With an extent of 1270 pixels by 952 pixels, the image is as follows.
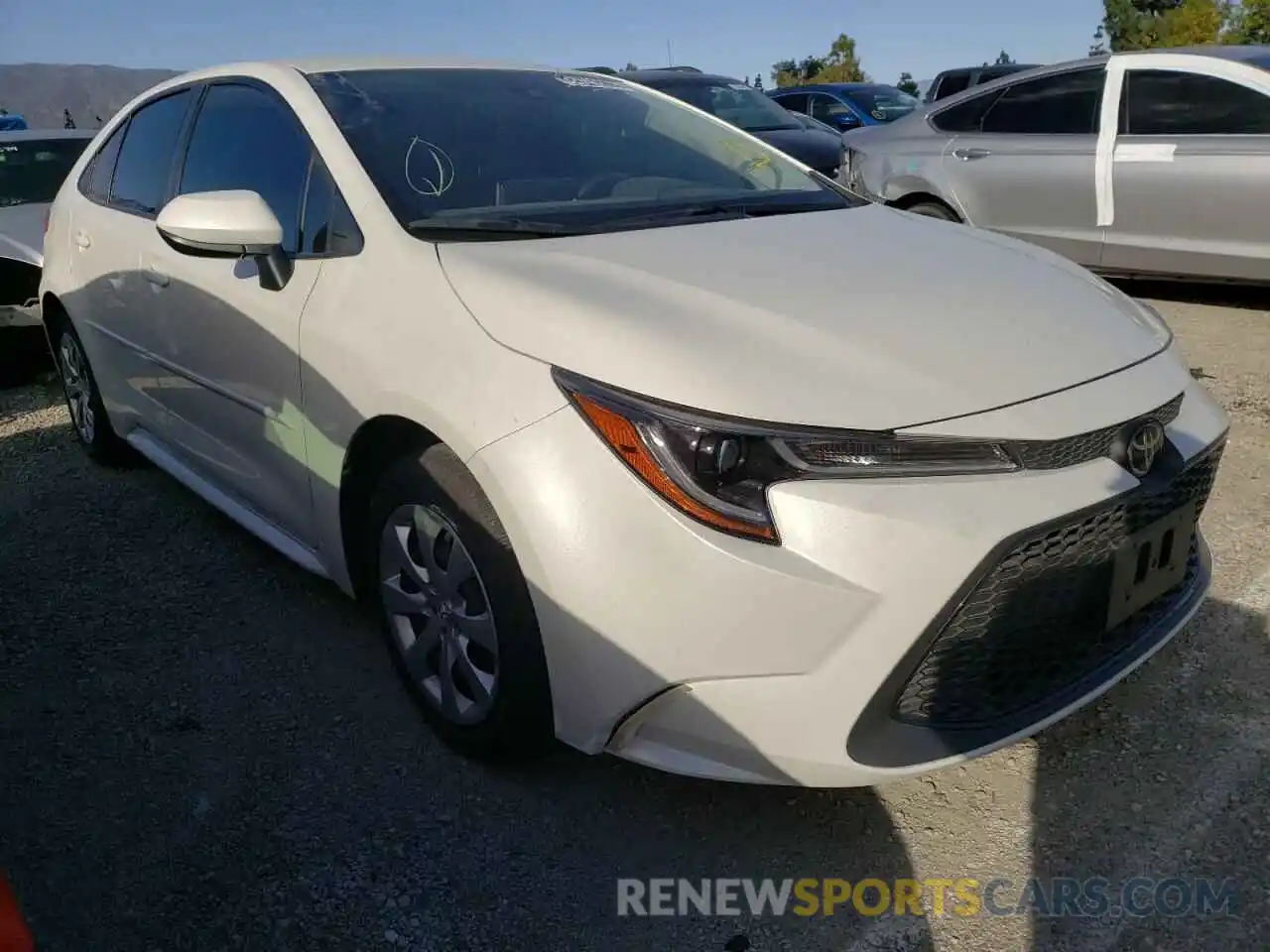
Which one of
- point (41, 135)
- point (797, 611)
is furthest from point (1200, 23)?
point (797, 611)

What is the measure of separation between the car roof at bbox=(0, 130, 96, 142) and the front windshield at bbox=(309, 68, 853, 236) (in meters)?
4.83

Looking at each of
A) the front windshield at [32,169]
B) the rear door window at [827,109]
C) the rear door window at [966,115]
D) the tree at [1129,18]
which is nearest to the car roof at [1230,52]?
the rear door window at [966,115]

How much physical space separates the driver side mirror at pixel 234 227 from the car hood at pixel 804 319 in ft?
1.64

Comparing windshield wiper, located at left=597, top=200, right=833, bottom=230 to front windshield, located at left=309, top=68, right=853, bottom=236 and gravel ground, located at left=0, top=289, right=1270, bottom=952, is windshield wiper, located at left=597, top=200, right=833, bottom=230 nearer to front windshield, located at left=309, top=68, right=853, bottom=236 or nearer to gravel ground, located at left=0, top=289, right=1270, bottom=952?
front windshield, located at left=309, top=68, right=853, bottom=236

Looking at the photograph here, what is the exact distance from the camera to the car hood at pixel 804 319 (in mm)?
1873

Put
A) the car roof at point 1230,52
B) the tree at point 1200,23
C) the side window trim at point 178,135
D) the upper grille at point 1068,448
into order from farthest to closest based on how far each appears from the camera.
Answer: the tree at point 1200,23, the car roof at point 1230,52, the side window trim at point 178,135, the upper grille at point 1068,448

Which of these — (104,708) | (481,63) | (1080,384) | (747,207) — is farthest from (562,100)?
(104,708)

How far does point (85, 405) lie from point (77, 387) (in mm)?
121

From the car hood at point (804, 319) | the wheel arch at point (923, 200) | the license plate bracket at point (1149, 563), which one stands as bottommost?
the license plate bracket at point (1149, 563)

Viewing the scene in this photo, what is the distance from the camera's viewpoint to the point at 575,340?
199 centimetres

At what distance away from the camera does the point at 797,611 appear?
69.7 inches

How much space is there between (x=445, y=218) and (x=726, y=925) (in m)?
1.62

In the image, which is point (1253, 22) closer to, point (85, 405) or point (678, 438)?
point (85, 405)

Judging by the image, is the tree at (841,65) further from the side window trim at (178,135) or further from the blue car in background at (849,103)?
the side window trim at (178,135)
